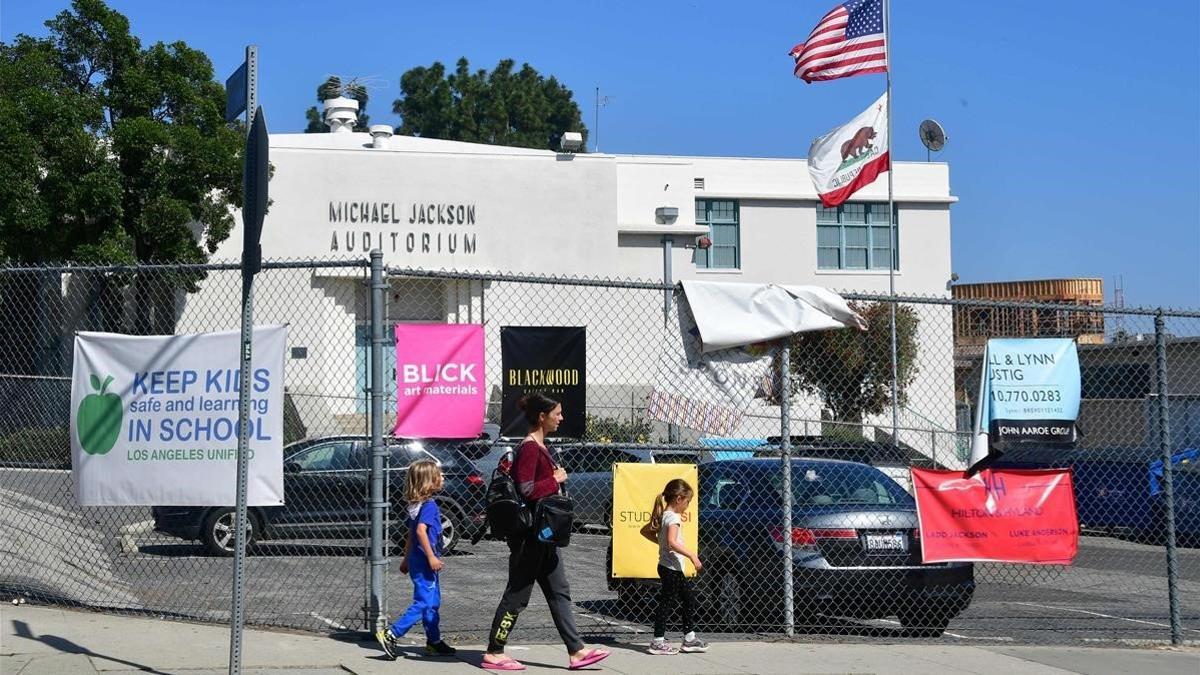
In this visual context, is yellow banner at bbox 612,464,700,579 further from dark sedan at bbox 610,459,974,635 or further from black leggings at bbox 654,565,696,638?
dark sedan at bbox 610,459,974,635

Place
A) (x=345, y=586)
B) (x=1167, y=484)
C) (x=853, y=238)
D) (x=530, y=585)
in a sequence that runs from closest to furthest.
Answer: (x=530, y=585)
(x=1167, y=484)
(x=345, y=586)
(x=853, y=238)

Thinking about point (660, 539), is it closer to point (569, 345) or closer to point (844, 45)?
point (569, 345)

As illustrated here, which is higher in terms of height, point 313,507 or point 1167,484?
point 1167,484

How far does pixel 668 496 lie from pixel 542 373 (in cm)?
121

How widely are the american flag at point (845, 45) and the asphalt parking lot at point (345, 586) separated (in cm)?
1042

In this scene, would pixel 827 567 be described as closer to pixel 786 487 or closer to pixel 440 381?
A: pixel 786 487

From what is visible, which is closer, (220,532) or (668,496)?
(668,496)

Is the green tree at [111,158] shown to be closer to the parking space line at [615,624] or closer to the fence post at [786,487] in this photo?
the parking space line at [615,624]

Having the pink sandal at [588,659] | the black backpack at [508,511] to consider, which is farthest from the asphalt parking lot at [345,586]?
the black backpack at [508,511]

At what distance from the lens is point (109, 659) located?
8.14 metres

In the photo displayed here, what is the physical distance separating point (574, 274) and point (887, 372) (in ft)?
25.3

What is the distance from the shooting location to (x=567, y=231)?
31.6 meters

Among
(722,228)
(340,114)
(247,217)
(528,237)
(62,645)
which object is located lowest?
(62,645)

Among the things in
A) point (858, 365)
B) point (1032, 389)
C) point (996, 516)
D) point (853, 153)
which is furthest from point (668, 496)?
point (858, 365)
